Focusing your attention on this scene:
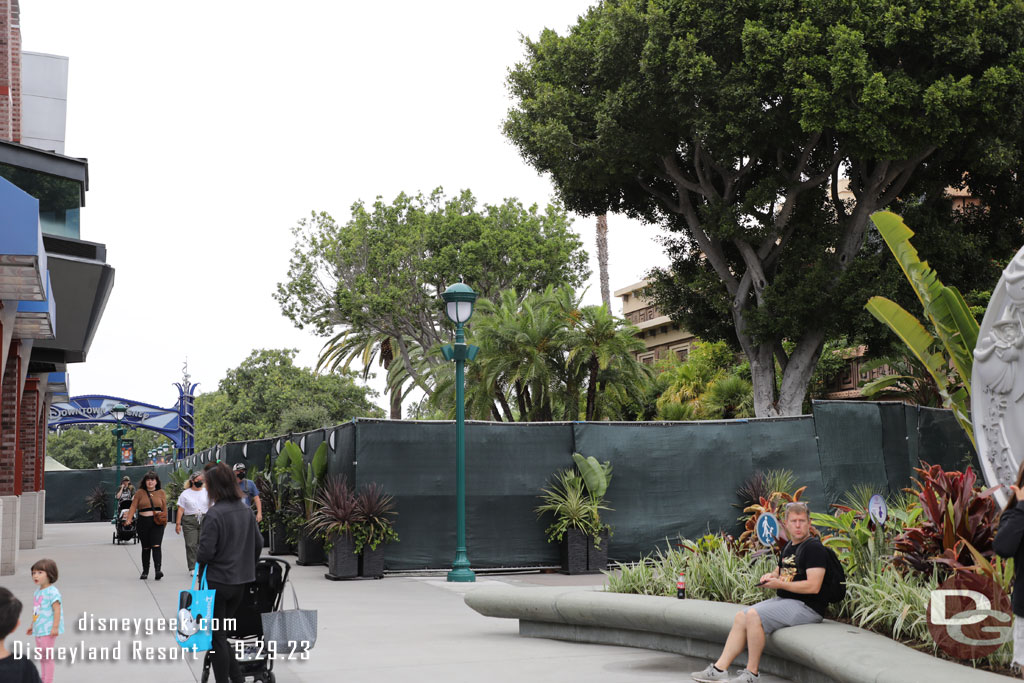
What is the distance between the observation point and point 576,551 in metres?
16.9

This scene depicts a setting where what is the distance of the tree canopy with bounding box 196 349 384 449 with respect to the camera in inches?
2950

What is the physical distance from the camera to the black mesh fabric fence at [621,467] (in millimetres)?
17000

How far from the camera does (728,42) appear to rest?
25.8 meters

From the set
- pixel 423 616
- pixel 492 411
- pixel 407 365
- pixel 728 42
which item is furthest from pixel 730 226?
pixel 407 365

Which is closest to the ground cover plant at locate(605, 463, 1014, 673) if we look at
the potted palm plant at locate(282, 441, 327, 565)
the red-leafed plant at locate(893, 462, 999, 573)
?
the red-leafed plant at locate(893, 462, 999, 573)

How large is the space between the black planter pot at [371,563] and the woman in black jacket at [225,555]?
9.27m

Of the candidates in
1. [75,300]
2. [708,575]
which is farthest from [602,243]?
[708,575]

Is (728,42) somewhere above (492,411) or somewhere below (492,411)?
Result: above

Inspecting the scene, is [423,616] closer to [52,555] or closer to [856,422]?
[856,422]

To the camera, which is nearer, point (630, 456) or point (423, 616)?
point (423, 616)

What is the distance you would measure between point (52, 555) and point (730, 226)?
18442mm

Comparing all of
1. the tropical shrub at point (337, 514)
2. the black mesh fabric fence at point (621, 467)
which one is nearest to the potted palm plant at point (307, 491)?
the black mesh fabric fence at point (621, 467)

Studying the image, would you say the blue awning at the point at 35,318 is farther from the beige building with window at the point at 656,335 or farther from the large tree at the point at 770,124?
the beige building with window at the point at 656,335

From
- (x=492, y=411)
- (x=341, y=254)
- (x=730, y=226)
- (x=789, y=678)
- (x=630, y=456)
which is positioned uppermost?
(x=341, y=254)
